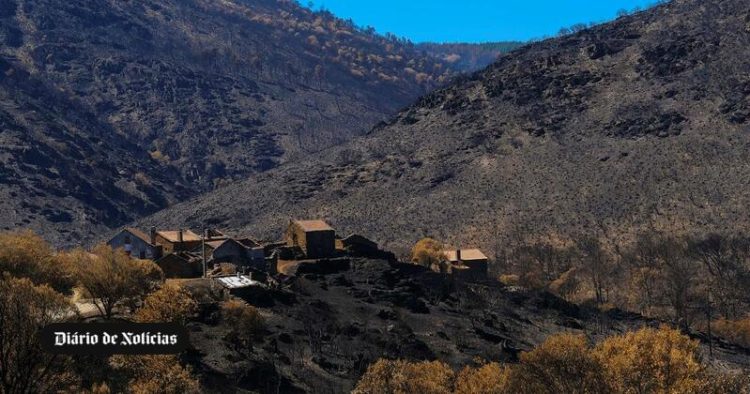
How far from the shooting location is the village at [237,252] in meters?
59.2

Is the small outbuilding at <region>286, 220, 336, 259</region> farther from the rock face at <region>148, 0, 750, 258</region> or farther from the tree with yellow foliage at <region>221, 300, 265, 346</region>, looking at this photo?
the rock face at <region>148, 0, 750, 258</region>

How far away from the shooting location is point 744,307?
8725cm

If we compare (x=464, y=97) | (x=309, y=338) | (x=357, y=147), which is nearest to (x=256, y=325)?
(x=309, y=338)

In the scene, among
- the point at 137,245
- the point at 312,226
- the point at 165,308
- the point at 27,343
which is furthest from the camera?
the point at 312,226

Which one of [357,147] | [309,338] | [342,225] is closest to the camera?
[309,338]

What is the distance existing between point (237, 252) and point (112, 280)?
23.6 meters

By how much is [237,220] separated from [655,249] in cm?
6711

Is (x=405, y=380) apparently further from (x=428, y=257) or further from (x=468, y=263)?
(x=468, y=263)

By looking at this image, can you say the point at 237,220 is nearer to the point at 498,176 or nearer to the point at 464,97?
the point at 498,176

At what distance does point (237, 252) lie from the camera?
66.9 meters

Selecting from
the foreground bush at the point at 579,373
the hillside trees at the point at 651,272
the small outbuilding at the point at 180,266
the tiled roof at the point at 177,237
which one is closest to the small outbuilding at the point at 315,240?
the tiled roof at the point at 177,237

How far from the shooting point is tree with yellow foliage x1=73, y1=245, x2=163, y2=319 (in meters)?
43.2

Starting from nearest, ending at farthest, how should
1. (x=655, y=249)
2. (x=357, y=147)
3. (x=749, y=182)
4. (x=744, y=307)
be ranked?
(x=744, y=307)
(x=655, y=249)
(x=749, y=182)
(x=357, y=147)

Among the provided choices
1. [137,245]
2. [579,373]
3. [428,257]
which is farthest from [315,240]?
[579,373]
